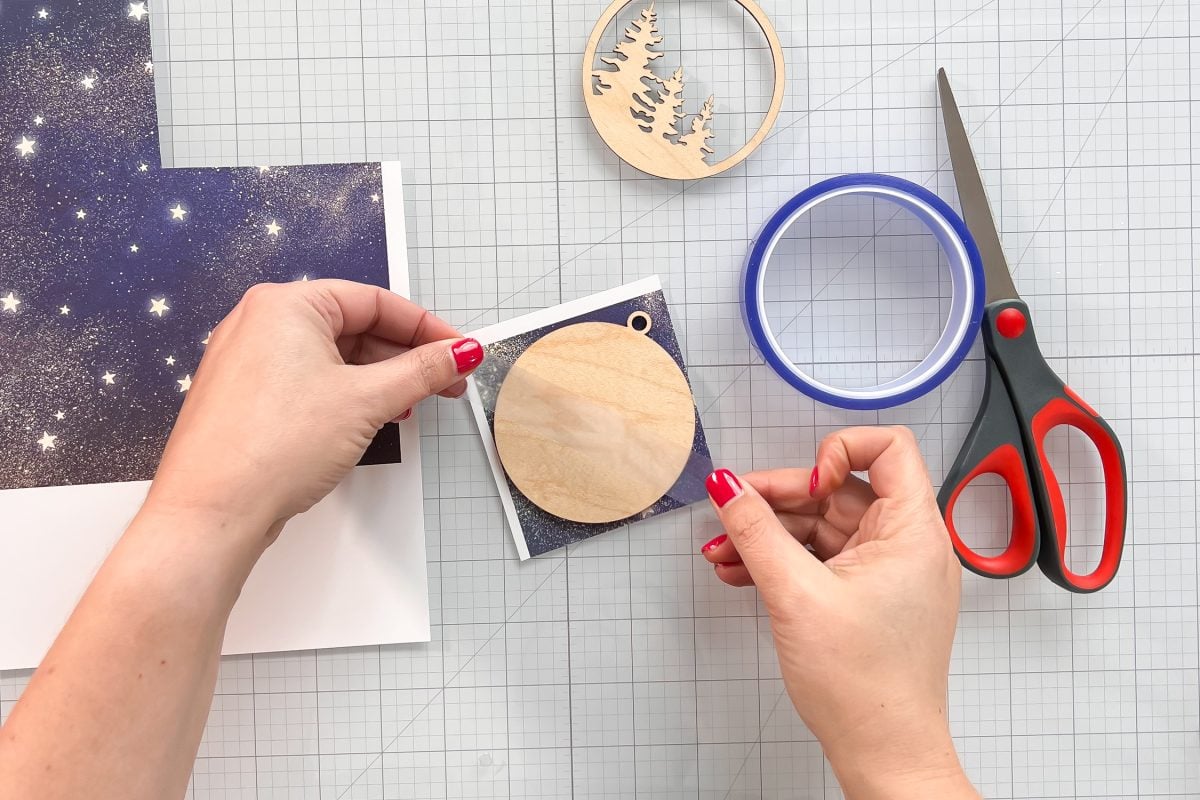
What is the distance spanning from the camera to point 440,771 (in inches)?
34.5

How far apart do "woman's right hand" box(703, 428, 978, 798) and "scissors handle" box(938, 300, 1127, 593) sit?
118 millimetres

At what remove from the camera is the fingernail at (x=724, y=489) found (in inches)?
28.8

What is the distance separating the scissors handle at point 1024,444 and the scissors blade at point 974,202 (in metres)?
0.02

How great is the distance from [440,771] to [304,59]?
2.62 ft

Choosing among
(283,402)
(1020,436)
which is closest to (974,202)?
(1020,436)

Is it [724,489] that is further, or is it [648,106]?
[648,106]

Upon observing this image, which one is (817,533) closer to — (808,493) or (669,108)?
(808,493)

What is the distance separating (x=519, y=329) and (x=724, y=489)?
0.94 feet

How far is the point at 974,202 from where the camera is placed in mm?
841

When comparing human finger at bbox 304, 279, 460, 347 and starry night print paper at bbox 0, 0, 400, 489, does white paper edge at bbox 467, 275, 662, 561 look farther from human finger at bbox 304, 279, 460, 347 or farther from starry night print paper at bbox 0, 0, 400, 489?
starry night print paper at bbox 0, 0, 400, 489

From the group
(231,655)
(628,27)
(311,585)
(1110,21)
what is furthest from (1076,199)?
(231,655)

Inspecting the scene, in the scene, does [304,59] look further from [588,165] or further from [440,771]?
[440,771]

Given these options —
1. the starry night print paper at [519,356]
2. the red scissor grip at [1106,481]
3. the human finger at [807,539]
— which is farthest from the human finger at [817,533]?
the red scissor grip at [1106,481]

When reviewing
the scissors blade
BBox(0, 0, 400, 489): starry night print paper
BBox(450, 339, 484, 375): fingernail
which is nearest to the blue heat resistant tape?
the scissors blade
